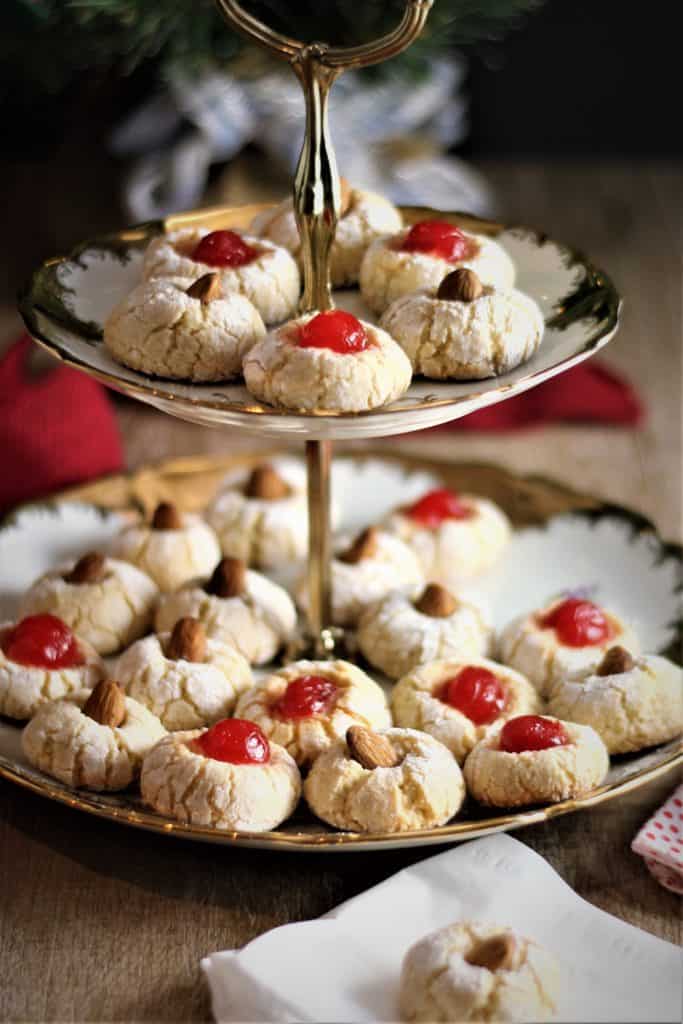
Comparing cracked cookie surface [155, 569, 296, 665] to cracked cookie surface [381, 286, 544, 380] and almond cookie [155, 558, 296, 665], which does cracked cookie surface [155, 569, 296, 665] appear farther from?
cracked cookie surface [381, 286, 544, 380]

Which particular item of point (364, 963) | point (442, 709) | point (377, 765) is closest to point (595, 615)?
point (442, 709)

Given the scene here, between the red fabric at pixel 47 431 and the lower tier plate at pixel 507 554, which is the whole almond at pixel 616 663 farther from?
the red fabric at pixel 47 431

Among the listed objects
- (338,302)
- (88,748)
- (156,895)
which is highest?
(338,302)

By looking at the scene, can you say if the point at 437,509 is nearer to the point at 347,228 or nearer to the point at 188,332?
the point at 347,228

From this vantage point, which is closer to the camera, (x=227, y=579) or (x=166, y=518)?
(x=227, y=579)

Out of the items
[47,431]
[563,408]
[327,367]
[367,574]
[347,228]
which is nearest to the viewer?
[327,367]

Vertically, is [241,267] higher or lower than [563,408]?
higher

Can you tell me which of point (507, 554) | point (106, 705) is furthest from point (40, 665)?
point (507, 554)

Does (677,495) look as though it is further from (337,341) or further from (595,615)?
(337,341)
